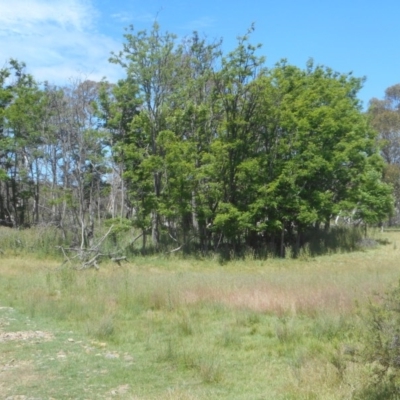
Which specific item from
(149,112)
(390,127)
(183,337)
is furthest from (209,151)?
(390,127)

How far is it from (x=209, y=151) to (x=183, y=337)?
69.4 feet

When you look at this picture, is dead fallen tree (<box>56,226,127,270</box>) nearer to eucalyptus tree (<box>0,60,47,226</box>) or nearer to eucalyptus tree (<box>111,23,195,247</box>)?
eucalyptus tree (<box>111,23,195,247</box>)

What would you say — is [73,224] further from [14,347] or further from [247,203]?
[14,347]

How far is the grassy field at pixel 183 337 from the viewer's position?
721 centimetres

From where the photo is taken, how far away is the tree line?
28.7 metres

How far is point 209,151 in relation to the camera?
30.7 meters

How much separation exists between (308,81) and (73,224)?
16619 mm

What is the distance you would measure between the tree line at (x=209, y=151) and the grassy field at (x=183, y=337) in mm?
12039

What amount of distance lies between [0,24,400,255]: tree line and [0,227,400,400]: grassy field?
12.0 meters

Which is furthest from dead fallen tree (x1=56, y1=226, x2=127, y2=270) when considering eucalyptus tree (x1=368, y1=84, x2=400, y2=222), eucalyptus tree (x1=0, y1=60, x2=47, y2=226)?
eucalyptus tree (x1=368, y1=84, x2=400, y2=222)

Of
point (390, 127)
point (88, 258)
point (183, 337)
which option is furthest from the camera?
point (390, 127)

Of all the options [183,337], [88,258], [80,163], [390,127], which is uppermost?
[390,127]

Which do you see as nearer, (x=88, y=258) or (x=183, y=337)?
(x=183, y=337)

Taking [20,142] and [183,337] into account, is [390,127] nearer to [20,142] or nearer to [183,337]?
[20,142]
